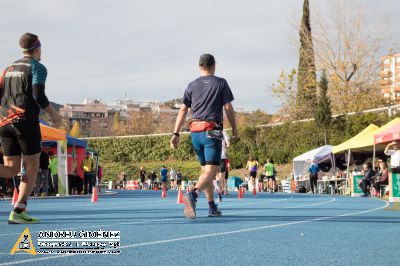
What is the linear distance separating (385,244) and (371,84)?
140 ft

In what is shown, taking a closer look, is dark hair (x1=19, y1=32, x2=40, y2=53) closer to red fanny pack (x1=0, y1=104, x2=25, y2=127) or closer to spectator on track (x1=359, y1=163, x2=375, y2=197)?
red fanny pack (x1=0, y1=104, x2=25, y2=127)

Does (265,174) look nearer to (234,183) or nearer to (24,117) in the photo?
(234,183)

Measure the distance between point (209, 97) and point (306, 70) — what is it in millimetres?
41211

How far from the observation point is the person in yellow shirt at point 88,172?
86.0ft

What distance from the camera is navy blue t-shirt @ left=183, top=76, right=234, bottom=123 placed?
815cm

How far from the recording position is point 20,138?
6859 millimetres

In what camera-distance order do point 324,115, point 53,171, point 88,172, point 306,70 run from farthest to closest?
point 306,70, point 324,115, point 88,172, point 53,171

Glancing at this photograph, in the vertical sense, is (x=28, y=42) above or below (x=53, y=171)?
above

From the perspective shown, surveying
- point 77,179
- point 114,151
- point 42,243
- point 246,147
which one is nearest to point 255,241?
point 42,243

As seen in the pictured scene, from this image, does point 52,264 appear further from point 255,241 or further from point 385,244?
point 385,244

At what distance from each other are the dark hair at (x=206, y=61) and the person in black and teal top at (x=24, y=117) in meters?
2.21

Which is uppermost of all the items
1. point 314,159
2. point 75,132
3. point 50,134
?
point 75,132

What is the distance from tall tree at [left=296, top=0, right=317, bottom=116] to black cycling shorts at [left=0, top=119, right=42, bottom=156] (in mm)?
39810

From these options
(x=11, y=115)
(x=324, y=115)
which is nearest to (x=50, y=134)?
(x=11, y=115)
